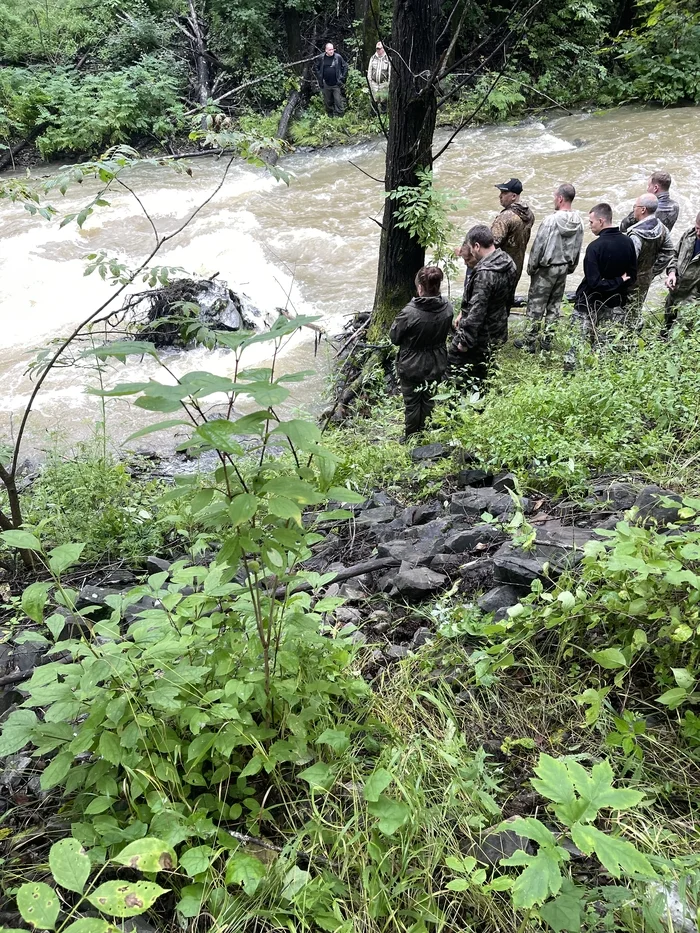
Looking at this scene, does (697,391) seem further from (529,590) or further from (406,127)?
(406,127)

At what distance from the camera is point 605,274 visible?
265 inches

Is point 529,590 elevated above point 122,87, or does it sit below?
below

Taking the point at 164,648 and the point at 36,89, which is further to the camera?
the point at 36,89

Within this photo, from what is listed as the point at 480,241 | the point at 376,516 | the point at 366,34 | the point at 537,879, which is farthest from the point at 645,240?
the point at 366,34

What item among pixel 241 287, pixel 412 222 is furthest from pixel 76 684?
pixel 241 287

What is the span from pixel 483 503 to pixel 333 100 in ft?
60.8

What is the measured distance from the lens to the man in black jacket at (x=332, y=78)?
17.9 metres

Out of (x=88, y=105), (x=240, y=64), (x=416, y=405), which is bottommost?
(x=416, y=405)

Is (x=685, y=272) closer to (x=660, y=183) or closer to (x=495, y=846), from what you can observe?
(x=660, y=183)

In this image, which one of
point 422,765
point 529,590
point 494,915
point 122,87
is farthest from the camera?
point 122,87

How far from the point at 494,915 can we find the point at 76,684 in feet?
4.58

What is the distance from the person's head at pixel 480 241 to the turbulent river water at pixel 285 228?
254 centimetres

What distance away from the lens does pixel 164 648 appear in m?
2.00

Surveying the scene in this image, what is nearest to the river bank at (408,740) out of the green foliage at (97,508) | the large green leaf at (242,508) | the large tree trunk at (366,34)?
the large green leaf at (242,508)
